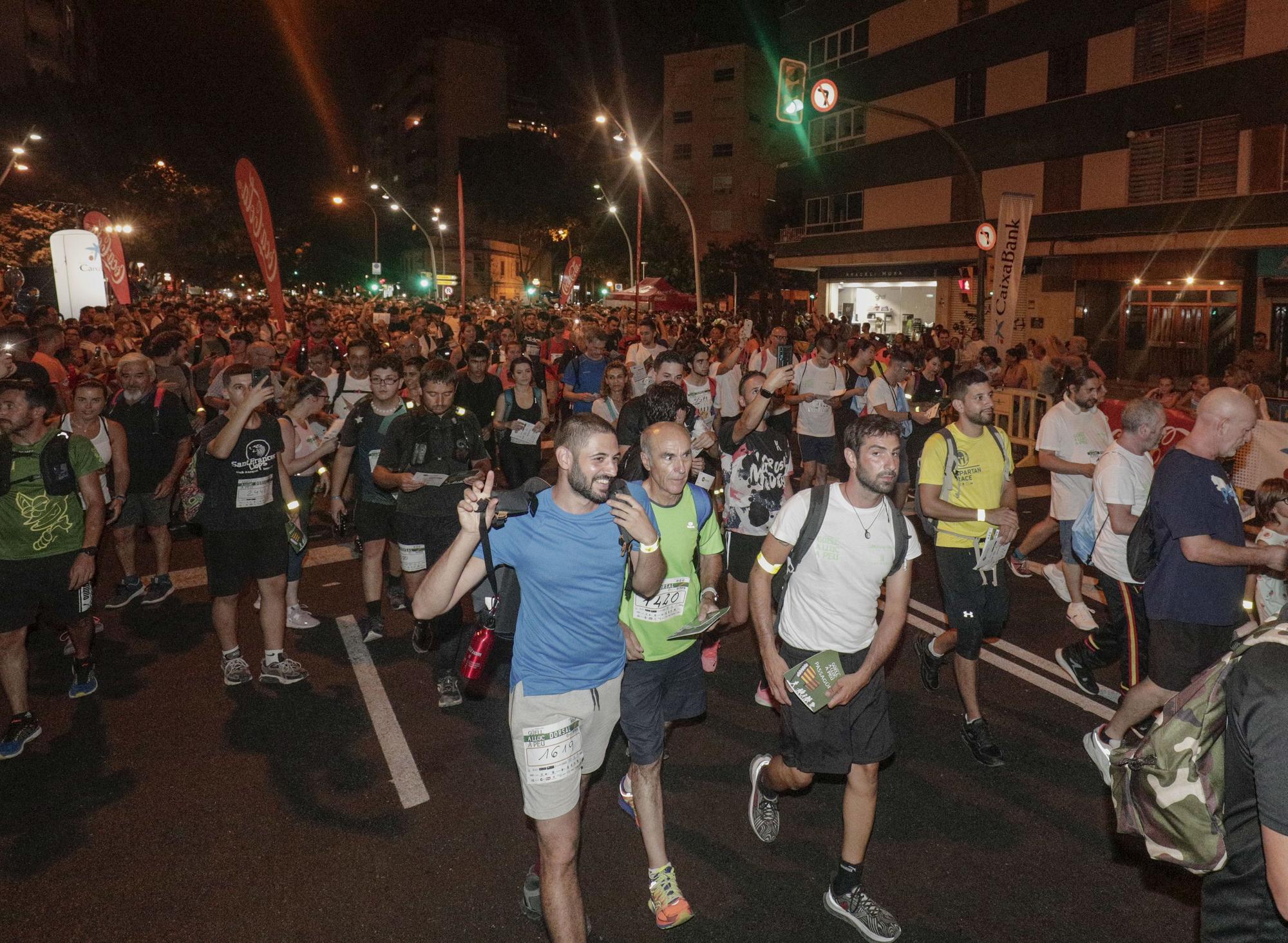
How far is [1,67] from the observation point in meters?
65.5

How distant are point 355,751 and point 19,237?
3507 cm

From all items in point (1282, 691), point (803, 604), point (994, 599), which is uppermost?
point (1282, 691)

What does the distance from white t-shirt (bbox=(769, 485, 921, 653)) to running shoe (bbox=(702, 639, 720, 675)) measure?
2.34 m

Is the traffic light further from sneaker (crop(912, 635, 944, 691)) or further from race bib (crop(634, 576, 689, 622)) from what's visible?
race bib (crop(634, 576, 689, 622))

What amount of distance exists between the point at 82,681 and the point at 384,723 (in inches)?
81.7

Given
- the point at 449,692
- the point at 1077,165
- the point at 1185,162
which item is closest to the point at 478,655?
the point at 449,692

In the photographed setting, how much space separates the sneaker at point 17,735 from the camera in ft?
16.5

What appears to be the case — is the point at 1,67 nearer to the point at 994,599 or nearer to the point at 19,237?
the point at 19,237

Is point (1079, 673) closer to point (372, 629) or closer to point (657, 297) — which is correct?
point (372, 629)

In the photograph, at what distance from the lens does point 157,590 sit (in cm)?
775

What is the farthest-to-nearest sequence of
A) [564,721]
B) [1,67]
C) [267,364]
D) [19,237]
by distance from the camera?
[1,67], [19,237], [267,364], [564,721]

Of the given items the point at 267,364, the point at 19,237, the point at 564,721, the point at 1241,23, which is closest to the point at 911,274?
the point at 1241,23

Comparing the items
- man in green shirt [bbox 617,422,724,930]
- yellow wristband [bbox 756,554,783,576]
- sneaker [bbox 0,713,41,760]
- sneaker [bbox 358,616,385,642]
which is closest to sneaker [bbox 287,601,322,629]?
sneaker [bbox 358,616,385,642]

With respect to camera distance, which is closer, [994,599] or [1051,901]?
[1051,901]
